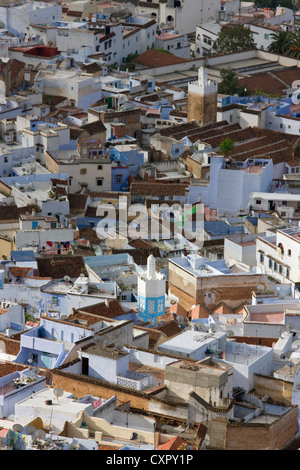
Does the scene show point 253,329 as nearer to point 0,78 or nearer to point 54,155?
point 54,155

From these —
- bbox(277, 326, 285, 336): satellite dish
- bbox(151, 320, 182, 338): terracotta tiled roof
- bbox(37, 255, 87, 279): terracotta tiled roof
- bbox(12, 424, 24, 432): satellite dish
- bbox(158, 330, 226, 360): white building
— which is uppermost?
bbox(12, 424, 24, 432): satellite dish

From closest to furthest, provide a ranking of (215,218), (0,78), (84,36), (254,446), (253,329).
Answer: (254,446), (253,329), (215,218), (0,78), (84,36)

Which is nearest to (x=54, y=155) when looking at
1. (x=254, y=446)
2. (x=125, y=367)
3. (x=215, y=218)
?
(x=215, y=218)

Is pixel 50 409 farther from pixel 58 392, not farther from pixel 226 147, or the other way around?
pixel 226 147

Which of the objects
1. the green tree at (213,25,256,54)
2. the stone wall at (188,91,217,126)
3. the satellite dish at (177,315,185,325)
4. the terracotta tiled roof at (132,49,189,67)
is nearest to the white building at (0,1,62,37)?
the terracotta tiled roof at (132,49,189,67)

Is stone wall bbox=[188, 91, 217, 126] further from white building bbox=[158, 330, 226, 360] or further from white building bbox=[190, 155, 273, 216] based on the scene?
white building bbox=[158, 330, 226, 360]
